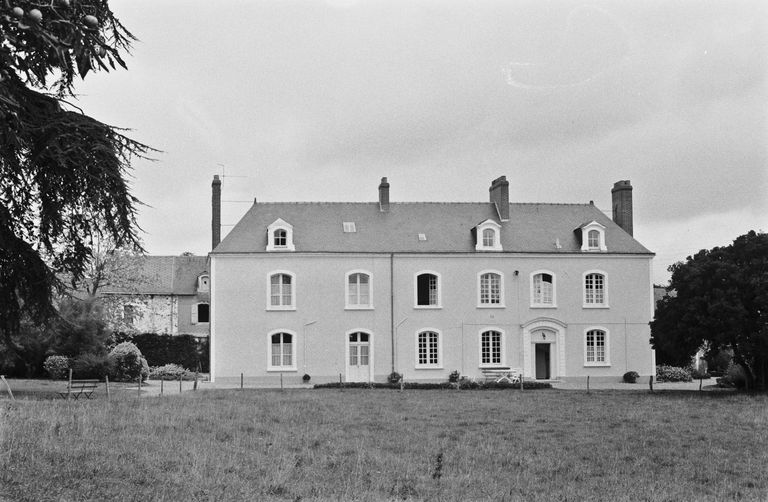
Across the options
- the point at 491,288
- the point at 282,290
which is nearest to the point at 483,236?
the point at 491,288

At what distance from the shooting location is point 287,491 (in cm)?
982

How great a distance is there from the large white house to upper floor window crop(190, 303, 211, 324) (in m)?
13.4

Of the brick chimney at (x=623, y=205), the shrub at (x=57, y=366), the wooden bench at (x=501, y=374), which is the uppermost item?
the brick chimney at (x=623, y=205)

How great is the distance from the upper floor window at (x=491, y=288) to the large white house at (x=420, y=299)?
44 millimetres

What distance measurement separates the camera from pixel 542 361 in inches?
1428

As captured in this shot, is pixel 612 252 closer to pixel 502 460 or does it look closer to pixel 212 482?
pixel 502 460

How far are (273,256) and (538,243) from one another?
38.7ft

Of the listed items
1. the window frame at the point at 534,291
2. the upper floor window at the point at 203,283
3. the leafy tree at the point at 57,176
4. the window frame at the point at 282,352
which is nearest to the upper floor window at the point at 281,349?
the window frame at the point at 282,352

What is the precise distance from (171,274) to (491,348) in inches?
908

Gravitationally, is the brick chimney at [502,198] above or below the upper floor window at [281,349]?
above

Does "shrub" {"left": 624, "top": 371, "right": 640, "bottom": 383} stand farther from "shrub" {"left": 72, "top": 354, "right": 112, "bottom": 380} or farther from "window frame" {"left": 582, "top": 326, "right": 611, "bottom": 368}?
"shrub" {"left": 72, "top": 354, "right": 112, "bottom": 380}

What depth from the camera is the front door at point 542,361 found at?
119ft

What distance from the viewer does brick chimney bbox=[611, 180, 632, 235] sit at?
3850cm

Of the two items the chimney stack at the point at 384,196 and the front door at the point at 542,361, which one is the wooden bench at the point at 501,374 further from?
the chimney stack at the point at 384,196
